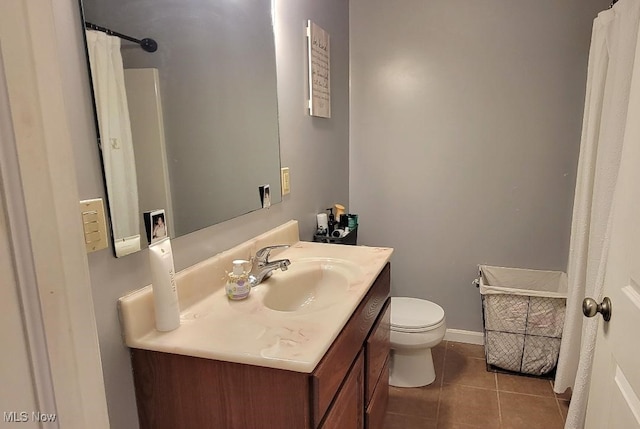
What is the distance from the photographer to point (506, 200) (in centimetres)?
248

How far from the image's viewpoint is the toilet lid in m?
2.10

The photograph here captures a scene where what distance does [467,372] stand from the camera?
2.37 meters

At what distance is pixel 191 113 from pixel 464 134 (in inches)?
70.8

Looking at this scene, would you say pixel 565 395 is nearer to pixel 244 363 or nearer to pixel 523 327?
pixel 523 327

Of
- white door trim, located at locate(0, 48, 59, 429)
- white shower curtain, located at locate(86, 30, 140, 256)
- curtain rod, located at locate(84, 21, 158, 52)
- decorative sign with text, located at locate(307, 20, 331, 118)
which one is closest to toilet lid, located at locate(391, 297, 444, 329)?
decorative sign with text, located at locate(307, 20, 331, 118)

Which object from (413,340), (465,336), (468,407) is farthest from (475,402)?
(465,336)

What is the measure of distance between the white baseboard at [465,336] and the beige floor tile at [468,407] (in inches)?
20.1

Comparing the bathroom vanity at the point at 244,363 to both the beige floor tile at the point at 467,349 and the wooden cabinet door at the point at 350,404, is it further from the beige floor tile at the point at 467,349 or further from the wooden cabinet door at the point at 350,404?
the beige floor tile at the point at 467,349

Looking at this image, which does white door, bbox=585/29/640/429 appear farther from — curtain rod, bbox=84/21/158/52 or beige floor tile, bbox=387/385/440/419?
curtain rod, bbox=84/21/158/52

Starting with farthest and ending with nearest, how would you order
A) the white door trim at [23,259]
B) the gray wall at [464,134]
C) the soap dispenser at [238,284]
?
the gray wall at [464,134]
the soap dispenser at [238,284]
the white door trim at [23,259]

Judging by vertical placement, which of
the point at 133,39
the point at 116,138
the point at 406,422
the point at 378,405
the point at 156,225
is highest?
the point at 133,39

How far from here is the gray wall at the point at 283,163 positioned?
2.80 ft

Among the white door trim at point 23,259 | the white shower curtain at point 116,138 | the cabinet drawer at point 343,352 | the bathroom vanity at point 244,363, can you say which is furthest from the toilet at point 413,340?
the white door trim at point 23,259

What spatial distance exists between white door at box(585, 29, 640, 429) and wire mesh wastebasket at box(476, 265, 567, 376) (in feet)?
4.04
